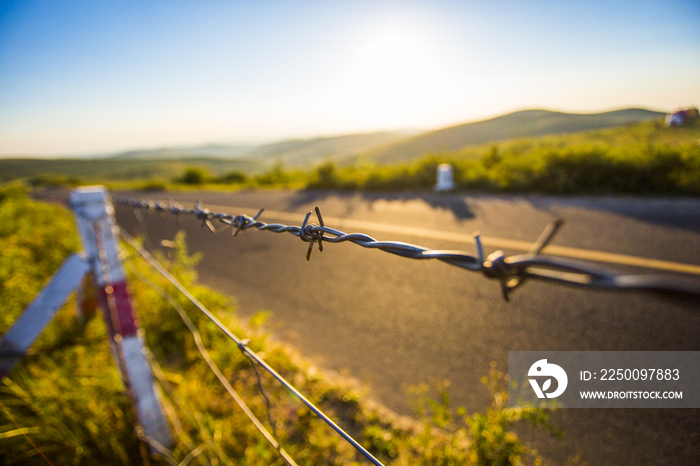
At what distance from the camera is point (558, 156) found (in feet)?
23.6

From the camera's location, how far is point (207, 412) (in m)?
2.27

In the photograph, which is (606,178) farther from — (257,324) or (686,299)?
(686,299)

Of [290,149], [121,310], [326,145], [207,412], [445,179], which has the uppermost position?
[290,149]

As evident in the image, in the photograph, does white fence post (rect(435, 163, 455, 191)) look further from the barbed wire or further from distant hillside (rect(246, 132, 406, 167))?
distant hillside (rect(246, 132, 406, 167))

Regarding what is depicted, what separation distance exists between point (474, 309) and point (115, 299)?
3.18 metres

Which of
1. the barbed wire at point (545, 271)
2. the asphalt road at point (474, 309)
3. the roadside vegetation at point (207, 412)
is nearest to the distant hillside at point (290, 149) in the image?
the asphalt road at point (474, 309)

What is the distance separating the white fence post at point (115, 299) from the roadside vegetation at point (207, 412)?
0.38 metres

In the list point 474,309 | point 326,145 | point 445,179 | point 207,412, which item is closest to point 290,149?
point 326,145

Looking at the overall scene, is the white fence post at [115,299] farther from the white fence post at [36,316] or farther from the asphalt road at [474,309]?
the asphalt road at [474,309]

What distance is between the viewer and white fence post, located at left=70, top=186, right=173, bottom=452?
162 cm

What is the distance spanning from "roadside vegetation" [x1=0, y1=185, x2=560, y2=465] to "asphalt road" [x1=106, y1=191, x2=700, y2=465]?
258 millimetres

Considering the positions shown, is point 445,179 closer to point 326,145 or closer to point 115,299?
point 115,299

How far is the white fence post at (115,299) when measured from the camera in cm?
162

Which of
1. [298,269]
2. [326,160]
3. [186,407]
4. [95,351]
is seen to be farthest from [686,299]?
[326,160]
